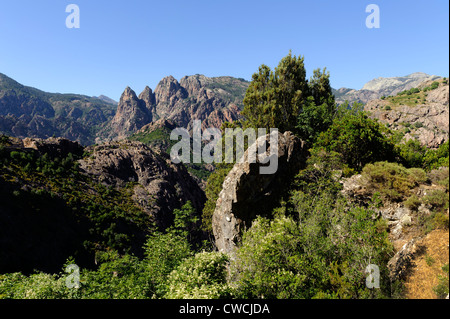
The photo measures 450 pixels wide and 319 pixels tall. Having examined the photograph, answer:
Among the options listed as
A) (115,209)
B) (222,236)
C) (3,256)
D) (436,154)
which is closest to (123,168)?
(115,209)

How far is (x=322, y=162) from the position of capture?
21.5 meters

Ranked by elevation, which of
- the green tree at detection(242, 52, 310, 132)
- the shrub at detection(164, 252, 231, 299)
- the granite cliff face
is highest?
the granite cliff face

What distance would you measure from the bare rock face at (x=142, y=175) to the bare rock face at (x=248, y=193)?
2948 inches

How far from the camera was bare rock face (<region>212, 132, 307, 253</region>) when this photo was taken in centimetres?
2198

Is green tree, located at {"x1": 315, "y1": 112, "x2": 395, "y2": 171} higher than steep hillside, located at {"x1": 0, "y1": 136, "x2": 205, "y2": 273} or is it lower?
higher

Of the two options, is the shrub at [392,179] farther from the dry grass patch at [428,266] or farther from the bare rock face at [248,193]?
the bare rock face at [248,193]

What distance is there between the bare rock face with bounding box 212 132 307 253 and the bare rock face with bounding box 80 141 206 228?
74.9 metres

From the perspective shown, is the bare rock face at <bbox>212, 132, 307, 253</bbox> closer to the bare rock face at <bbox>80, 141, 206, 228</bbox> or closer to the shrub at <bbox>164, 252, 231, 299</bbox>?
the shrub at <bbox>164, 252, 231, 299</bbox>

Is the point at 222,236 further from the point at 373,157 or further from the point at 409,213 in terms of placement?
the point at 373,157

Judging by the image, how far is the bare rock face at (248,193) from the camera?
2198 centimetres

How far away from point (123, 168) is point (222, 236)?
98015 mm
